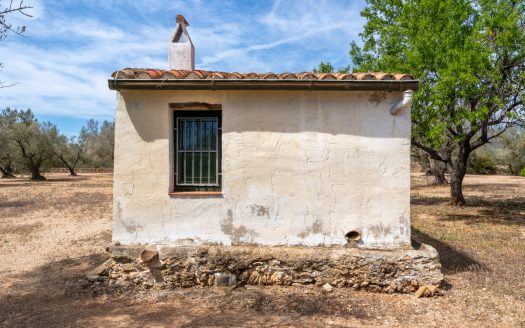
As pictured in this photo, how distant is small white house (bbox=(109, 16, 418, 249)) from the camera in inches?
216

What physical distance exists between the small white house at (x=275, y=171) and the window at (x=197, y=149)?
0.60 ft

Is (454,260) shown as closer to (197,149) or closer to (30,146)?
(197,149)

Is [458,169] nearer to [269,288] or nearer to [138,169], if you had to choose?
Answer: [269,288]

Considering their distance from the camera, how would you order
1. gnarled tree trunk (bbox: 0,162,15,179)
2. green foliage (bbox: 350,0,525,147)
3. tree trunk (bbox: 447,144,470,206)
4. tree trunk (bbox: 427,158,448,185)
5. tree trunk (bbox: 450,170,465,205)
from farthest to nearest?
gnarled tree trunk (bbox: 0,162,15,179)
tree trunk (bbox: 427,158,448,185)
tree trunk (bbox: 450,170,465,205)
tree trunk (bbox: 447,144,470,206)
green foliage (bbox: 350,0,525,147)

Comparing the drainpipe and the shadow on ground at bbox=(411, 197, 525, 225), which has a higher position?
the drainpipe

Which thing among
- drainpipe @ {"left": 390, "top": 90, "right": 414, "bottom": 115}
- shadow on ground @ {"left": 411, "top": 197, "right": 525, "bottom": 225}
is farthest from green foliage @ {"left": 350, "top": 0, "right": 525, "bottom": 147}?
drainpipe @ {"left": 390, "top": 90, "right": 414, "bottom": 115}

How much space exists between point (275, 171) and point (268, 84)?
1.31m

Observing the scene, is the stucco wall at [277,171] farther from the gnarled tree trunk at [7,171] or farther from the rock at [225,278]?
the gnarled tree trunk at [7,171]

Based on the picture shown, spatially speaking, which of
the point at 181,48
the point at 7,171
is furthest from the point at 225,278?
the point at 7,171

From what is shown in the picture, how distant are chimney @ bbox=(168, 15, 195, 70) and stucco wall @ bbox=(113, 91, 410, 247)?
141 centimetres

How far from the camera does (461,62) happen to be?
9609 millimetres

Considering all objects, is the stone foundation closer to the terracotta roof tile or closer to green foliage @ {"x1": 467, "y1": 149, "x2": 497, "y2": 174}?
the terracotta roof tile

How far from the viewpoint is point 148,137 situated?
552 cm

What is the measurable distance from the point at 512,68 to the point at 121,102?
11303 millimetres
